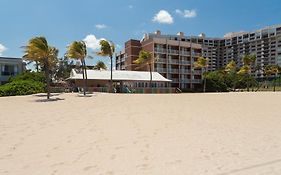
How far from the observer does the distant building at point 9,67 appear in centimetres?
4694

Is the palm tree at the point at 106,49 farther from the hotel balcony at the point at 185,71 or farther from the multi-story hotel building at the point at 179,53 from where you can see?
the hotel balcony at the point at 185,71

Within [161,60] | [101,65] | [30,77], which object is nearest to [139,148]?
[30,77]

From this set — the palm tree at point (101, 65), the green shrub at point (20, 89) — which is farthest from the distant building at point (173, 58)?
the green shrub at point (20, 89)

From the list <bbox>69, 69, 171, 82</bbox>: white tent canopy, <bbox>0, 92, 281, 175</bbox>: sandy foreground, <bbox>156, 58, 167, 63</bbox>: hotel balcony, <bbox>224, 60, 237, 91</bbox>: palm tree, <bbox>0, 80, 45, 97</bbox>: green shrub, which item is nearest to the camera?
<bbox>0, 92, 281, 175</bbox>: sandy foreground

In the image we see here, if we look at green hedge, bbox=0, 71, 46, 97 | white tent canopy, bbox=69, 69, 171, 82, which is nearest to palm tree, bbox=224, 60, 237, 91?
white tent canopy, bbox=69, 69, 171, 82

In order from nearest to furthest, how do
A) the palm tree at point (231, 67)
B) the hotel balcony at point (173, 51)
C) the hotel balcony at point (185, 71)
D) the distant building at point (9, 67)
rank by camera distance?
the distant building at point (9, 67) < the hotel balcony at point (173, 51) < the hotel balcony at point (185, 71) < the palm tree at point (231, 67)

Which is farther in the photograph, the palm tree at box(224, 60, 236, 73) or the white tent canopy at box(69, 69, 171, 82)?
the palm tree at box(224, 60, 236, 73)

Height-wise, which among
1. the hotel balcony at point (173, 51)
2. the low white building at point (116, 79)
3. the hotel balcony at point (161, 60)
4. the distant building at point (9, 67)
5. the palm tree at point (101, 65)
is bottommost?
the low white building at point (116, 79)

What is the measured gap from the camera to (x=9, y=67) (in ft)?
158

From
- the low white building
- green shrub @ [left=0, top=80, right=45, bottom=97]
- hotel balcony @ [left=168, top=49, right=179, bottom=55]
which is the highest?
hotel balcony @ [left=168, top=49, right=179, bottom=55]

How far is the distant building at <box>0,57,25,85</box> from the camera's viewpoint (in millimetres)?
46938

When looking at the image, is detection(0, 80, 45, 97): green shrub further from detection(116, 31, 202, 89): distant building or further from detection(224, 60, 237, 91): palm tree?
detection(224, 60, 237, 91): palm tree

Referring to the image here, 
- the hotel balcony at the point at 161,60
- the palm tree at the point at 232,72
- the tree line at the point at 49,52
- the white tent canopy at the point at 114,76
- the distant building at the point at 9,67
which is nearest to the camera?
the tree line at the point at 49,52

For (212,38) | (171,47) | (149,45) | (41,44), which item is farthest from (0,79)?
(212,38)
